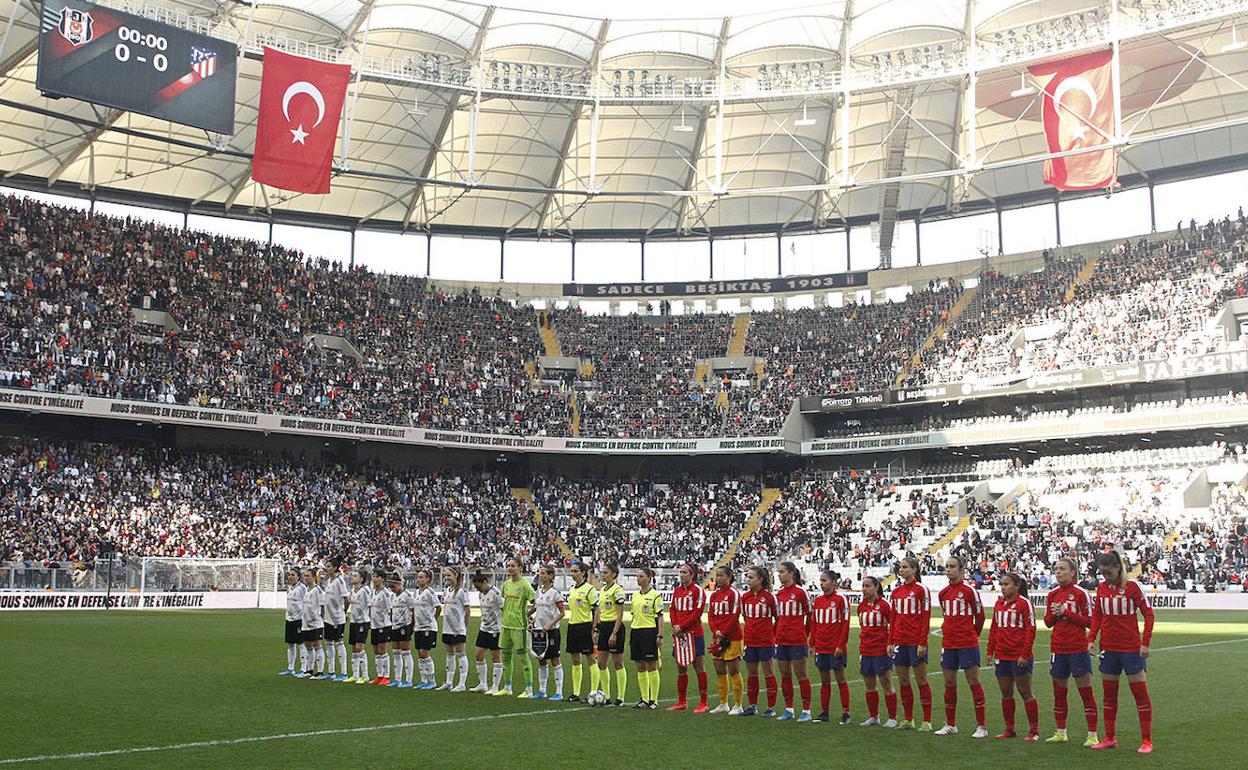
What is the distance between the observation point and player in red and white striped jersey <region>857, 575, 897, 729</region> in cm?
1386

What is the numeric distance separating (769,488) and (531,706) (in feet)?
145

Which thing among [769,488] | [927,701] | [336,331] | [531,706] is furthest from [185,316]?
[927,701]

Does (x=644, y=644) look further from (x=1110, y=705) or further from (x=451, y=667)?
(x=1110, y=705)

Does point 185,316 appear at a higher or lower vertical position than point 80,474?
higher

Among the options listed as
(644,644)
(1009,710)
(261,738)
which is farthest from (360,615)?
(1009,710)

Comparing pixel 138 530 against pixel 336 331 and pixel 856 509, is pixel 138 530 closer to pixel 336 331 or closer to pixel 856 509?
pixel 336 331

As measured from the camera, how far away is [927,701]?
540 inches

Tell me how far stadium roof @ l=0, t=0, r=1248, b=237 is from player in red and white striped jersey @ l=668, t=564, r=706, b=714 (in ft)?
84.7

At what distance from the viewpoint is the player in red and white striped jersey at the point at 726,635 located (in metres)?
15.3

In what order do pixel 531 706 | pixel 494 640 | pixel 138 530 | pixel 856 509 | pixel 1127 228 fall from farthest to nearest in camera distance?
pixel 1127 228 < pixel 856 509 < pixel 138 530 < pixel 494 640 < pixel 531 706

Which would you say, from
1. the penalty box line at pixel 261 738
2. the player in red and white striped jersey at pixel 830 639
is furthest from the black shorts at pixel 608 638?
the player in red and white striped jersey at pixel 830 639

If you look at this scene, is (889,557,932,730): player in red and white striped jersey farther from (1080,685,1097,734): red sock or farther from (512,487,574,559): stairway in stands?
(512,487,574,559): stairway in stands

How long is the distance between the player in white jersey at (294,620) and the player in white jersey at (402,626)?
182 cm

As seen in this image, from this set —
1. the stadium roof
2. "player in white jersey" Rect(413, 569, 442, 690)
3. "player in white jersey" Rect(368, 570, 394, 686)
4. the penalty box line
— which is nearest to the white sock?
"player in white jersey" Rect(413, 569, 442, 690)
